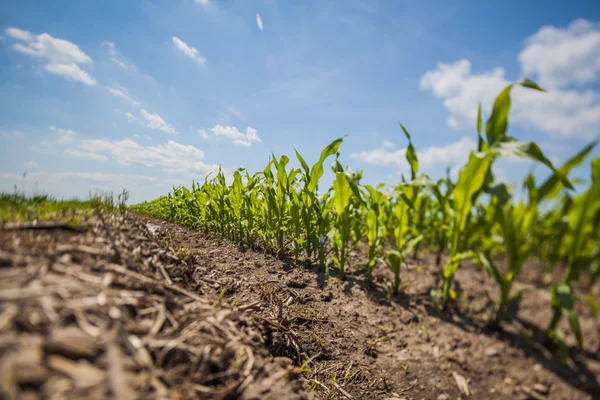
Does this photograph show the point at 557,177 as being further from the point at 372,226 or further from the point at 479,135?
the point at 372,226

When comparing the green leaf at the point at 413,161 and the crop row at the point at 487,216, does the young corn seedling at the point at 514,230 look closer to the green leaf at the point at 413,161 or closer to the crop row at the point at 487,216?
the crop row at the point at 487,216

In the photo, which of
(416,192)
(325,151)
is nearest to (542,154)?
(416,192)

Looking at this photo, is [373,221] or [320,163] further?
[320,163]

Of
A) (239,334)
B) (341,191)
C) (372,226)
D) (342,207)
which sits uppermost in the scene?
(341,191)

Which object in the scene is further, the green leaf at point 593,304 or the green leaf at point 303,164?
the green leaf at point 303,164

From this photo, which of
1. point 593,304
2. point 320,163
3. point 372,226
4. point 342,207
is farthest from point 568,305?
point 320,163

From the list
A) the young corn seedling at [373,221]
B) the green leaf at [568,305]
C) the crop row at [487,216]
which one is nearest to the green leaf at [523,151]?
the crop row at [487,216]

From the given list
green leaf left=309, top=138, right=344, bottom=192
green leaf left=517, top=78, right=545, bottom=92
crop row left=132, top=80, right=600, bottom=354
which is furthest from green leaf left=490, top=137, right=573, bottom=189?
green leaf left=309, top=138, right=344, bottom=192

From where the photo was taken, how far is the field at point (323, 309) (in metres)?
0.59

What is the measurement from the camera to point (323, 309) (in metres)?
2.08

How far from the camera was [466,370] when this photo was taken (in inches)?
57.9

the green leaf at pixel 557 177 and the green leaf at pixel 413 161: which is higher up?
the green leaf at pixel 413 161

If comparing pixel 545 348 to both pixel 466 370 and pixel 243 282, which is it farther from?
pixel 243 282

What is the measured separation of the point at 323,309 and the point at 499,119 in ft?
5.51
